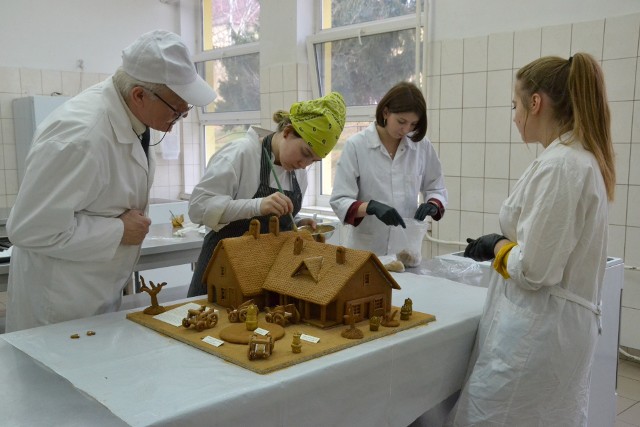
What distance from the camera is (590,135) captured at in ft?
4.29

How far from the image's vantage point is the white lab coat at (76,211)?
135cm

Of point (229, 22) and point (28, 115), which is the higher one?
point (229, 22)

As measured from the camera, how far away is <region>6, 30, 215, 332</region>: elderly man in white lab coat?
4.44 feet

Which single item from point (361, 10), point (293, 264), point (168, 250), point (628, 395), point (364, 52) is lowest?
point (628, 395)

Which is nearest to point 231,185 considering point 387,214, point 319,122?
point 319,122

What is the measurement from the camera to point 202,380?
1.03m

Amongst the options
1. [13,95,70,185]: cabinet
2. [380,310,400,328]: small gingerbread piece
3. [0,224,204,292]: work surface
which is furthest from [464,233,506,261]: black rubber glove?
[13,95,70,185]: cabinet

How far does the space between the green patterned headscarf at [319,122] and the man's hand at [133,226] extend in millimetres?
534

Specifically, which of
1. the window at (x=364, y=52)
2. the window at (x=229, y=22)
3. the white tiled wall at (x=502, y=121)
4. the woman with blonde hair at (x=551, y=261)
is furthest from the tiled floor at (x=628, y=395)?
the window at (x=229, y=22)

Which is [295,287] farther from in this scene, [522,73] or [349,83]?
[349,83]

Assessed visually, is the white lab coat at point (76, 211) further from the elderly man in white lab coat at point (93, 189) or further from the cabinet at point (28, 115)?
the cabinet at point (28, 115)

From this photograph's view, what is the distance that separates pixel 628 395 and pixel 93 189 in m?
2.73

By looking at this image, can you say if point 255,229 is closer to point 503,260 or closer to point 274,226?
point 274,226

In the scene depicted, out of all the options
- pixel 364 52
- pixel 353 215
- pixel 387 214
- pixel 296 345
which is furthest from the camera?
pixel 364 52
